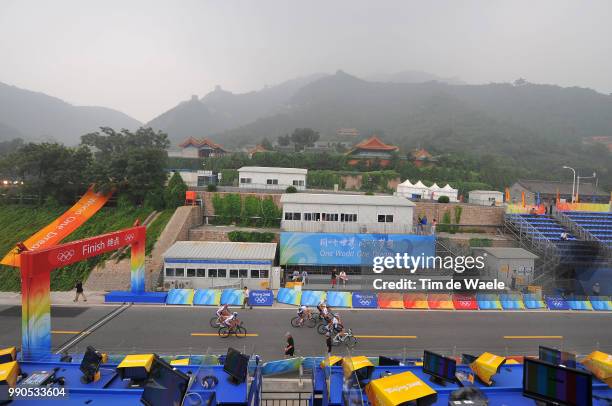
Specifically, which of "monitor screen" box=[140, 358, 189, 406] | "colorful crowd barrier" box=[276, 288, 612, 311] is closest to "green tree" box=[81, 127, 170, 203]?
"colorful crowd barrier" box=[276, 288, 612, 311]

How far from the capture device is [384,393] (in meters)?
5.94

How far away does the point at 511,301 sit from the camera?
20.5m

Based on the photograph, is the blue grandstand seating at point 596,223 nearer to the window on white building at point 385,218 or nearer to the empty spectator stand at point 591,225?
the empty spectator stand at point 591,225

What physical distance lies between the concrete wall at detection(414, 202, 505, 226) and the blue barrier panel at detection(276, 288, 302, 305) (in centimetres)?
1643

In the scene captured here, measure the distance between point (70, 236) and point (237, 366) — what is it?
24.9m

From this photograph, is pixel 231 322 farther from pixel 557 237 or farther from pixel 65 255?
pixel 557 237

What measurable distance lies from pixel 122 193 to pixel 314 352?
972 inches

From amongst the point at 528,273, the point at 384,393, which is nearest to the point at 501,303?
the point at 528,273

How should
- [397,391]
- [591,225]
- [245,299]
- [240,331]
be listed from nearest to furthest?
[397,391] → [240,331] → [245,299] → [591,225]

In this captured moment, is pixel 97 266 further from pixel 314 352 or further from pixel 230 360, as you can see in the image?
pixel 230 360

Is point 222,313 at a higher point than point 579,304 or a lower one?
higher

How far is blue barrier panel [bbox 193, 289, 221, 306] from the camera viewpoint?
1977 cm

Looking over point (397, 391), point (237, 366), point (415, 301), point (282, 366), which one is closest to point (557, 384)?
point (397, 391)

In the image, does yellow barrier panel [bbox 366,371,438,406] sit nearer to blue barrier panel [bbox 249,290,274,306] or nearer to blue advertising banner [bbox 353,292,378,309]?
blue advertising banner [bbox 353,292,378,309]
